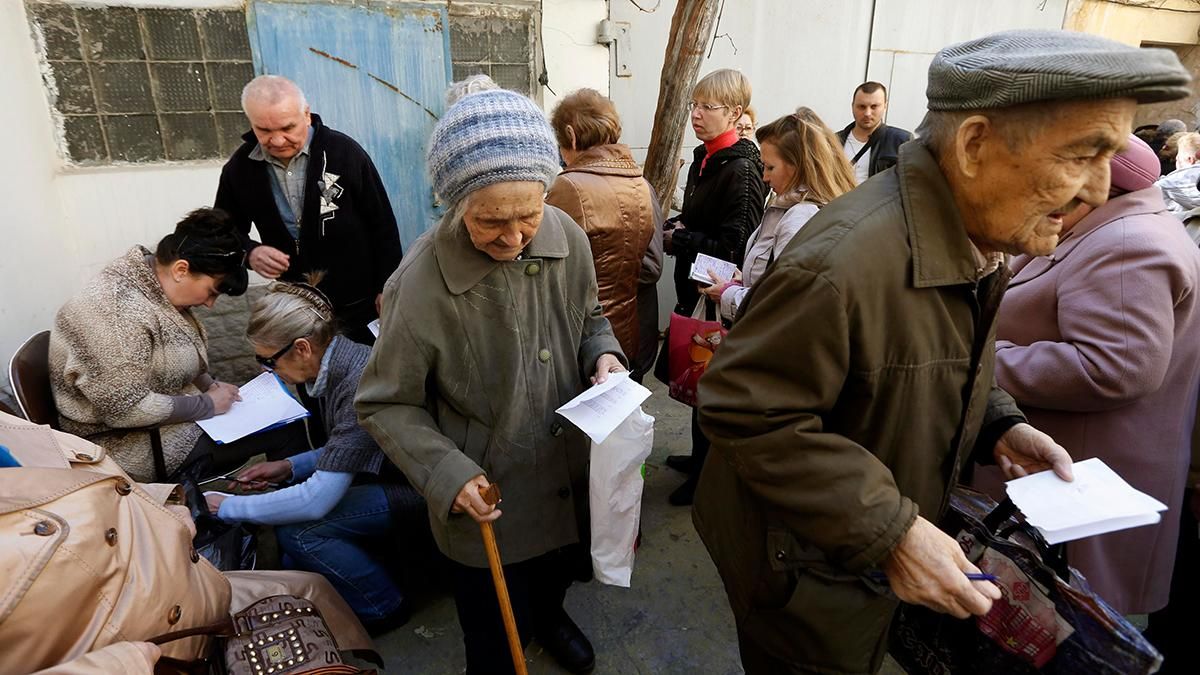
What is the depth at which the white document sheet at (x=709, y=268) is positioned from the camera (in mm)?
3158

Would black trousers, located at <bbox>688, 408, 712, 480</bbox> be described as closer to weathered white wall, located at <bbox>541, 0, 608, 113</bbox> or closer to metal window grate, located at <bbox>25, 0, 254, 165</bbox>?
weathered white wall, located at <bbox>541, 0, 608, 113</bbox>

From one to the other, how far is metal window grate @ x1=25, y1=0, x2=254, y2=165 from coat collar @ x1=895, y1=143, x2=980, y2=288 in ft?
13.7

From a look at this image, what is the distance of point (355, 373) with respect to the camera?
237 centimetres

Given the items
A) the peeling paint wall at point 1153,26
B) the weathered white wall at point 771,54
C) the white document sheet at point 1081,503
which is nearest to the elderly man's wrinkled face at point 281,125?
the weathered white wall at point 771,54

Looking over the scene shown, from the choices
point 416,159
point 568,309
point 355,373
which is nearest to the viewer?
point 568,309

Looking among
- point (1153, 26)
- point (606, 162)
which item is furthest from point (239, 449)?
point (1153, 26)

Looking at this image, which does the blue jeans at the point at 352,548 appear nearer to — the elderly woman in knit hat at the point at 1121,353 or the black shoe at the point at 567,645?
the black shoe at the point at 567,645

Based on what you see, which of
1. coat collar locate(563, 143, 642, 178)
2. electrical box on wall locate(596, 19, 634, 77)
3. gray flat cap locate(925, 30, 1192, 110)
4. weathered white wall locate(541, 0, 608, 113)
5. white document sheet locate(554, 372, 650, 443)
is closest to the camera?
gray flat cap locate(925, 30, 1192, 110)

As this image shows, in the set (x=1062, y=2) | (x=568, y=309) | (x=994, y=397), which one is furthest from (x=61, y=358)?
(x=1062, y=2)

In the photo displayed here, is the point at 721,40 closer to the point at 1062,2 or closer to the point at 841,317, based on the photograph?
the point at 1062,2

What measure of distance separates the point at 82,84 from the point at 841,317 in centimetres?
445

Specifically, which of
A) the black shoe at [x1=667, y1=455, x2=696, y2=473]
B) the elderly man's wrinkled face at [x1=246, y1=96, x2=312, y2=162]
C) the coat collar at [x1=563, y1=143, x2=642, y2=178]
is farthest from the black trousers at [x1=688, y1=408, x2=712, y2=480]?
the elderly man's wrinkled face at [x1=246, y1=96, x2=312, y2=162]

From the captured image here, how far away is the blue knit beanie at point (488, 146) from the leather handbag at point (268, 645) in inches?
45.5

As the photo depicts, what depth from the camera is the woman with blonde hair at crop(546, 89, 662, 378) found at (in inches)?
106
